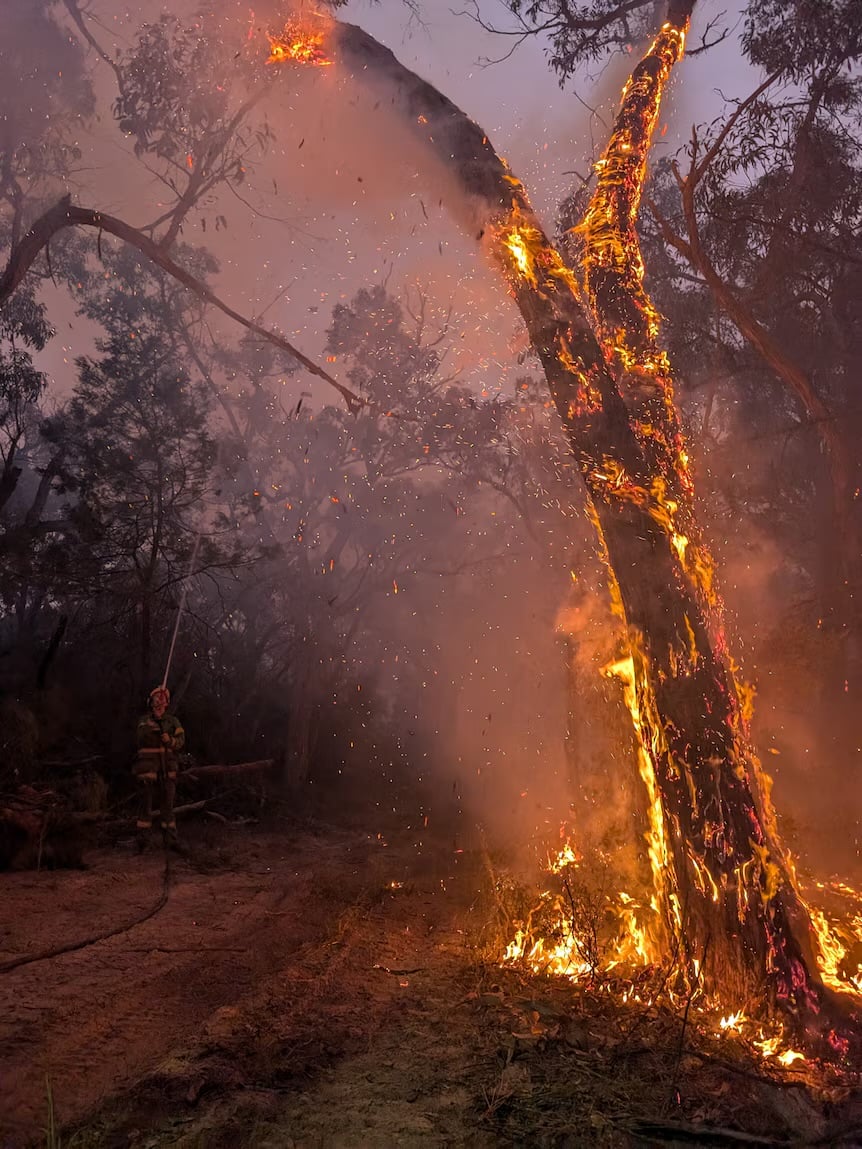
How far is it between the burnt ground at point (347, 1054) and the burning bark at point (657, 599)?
2.18 feet

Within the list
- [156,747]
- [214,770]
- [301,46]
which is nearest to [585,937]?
[156,747]

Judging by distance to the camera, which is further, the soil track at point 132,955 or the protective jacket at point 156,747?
the protective jacket at point 156,747

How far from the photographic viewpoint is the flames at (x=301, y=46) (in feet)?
22.9

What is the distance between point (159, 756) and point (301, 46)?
27.4 ft

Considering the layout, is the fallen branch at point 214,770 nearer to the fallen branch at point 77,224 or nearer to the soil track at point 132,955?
the soil track at point 132,955

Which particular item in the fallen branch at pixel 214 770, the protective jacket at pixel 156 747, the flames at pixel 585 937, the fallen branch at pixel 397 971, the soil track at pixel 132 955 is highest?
the protective jacket at pixel 156 747

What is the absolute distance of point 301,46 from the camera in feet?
23.3

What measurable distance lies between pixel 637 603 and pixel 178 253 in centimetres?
2263

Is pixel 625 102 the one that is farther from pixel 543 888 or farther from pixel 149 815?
pixel 149 815

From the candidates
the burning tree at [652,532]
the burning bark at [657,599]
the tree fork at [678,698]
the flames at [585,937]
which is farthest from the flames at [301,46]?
the flames at [585,937]

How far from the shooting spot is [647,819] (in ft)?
17.9

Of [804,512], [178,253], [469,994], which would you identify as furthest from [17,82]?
→ [804,512]

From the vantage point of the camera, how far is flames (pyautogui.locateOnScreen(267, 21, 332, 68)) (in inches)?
275

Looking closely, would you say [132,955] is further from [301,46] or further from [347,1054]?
[301,46]
